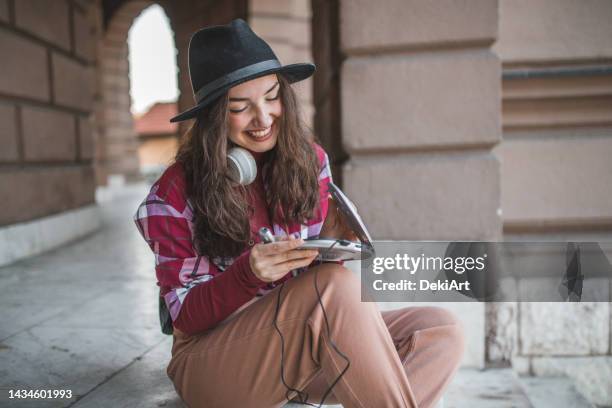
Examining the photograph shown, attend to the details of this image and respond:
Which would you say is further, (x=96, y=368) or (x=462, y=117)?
(x=462, y=117)

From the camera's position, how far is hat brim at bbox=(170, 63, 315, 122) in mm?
1699

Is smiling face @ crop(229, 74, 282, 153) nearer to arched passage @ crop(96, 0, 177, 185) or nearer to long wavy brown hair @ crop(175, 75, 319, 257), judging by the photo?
long wavy brown hair @ crop(175, 75, 319, 257)

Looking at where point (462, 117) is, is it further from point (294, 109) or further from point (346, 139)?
point (294, 109)

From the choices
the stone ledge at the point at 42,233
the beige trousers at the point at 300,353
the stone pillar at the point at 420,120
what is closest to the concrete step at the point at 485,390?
the stone pillar at the point at 420,120

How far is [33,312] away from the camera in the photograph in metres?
3.10

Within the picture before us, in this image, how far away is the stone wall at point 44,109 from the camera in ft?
14.0

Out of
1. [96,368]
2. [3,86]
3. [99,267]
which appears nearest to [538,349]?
[96,368]

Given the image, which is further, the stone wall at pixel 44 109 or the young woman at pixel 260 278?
the stone wall at pixel 44 109

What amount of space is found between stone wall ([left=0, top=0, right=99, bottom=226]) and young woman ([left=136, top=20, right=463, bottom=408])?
3.12m

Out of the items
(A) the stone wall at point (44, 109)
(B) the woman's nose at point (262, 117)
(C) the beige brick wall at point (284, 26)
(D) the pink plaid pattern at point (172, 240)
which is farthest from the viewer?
(C) the beige brick wall at point (284, 26)

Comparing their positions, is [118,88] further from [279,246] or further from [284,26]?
[279,246]

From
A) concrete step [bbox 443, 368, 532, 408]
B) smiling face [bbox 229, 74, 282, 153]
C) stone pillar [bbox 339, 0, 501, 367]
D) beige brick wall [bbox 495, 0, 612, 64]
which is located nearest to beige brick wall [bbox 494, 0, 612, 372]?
beige brick wall [bbox 495, 0, 612, 64]

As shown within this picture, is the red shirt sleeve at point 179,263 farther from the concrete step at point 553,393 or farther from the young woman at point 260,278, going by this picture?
the concrete step at point 553,393

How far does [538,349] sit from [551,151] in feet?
3.66
